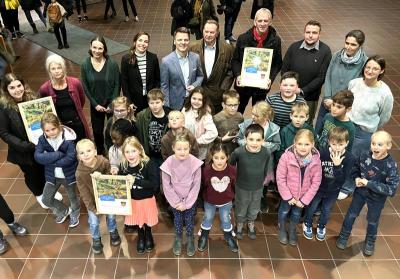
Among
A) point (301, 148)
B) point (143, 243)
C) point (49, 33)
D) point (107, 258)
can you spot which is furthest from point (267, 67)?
point (49, 33)

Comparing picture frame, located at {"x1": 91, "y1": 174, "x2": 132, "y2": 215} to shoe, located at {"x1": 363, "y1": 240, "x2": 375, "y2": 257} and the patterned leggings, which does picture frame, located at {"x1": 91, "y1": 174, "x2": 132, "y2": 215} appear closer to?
the patterned leggings

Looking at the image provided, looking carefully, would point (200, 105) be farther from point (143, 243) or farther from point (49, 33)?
point (49, 33)

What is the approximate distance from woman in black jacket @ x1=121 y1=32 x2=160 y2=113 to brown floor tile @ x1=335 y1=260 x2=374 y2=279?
2548 millimetres

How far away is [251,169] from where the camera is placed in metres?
3.19

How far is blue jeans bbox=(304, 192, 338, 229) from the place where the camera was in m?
3.36

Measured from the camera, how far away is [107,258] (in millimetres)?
3377

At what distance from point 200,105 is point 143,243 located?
137 cm

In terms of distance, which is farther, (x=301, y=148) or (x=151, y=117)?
(x=151, y=117)

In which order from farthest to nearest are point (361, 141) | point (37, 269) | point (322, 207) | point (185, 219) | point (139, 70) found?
point (139, 70), point (361, 141), point (322, 207), point (185, 219), point (37, 269)

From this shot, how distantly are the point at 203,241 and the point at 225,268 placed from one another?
32 centimetres

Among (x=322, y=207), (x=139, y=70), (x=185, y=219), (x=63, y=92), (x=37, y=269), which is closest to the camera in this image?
(x=37, y=269)

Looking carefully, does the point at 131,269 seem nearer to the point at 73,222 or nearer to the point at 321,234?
the point at 73,222

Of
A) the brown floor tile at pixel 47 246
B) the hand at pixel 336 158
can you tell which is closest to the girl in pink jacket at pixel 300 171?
the hand at pixel 336 158

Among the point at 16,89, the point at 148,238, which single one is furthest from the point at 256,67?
the point at 16,89
